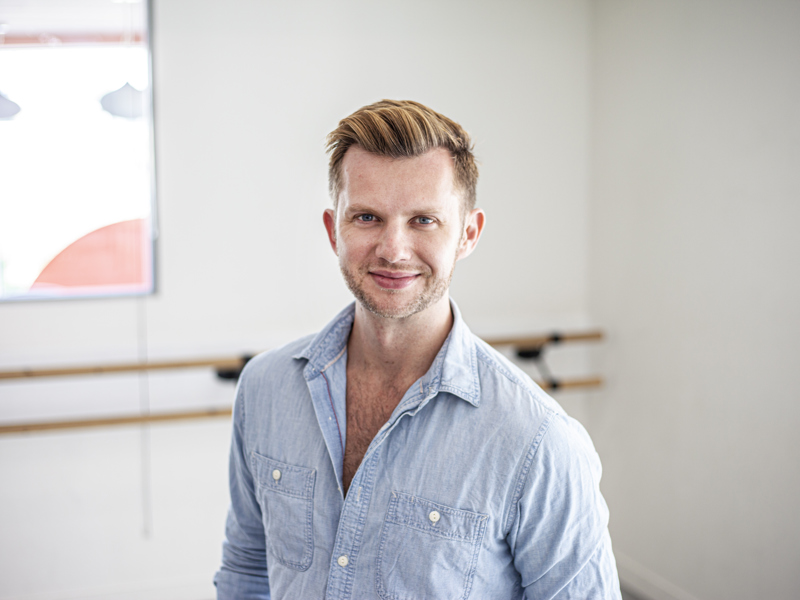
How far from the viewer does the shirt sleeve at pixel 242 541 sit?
1269mm

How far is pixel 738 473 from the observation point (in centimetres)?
220

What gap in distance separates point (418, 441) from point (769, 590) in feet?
5.57

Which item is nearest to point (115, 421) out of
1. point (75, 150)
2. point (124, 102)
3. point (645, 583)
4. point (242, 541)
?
point (75, 150)

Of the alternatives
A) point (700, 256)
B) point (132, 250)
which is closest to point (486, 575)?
point (700, 256)

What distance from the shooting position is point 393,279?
42.6 inches

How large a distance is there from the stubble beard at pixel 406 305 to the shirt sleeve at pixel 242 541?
1.13 feet

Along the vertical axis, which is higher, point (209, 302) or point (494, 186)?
point (494, 186)

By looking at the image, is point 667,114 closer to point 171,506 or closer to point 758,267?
point 758,267

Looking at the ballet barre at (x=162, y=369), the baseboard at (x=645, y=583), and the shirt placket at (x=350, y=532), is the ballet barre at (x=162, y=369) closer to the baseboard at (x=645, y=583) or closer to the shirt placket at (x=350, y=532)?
the baseboard at (x=645, y=583)

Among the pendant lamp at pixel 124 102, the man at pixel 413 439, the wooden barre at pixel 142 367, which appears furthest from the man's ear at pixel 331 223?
the pendant lamp at pixel 124 102

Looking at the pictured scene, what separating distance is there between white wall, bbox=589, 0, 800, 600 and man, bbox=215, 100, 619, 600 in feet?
4.31

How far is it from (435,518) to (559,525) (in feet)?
0.62

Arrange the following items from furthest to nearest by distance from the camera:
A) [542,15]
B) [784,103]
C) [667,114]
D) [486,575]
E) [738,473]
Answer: [542,15] → [667,114] → [738,473] → [784,103] → [486,575]

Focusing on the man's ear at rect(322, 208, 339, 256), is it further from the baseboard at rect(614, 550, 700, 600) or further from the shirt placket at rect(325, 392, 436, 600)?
the baseboard at rect(614, 550, 700, 600)
